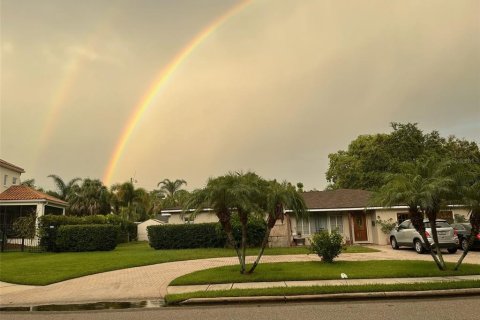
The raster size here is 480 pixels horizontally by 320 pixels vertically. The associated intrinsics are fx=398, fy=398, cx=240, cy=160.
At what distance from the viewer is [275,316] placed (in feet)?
25.7

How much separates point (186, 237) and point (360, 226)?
12404 millimetres

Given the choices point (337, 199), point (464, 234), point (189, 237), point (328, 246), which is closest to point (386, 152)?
point (337, 199)

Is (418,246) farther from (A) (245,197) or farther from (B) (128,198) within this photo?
(B) (128,198)

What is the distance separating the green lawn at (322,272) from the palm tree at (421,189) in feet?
2.94

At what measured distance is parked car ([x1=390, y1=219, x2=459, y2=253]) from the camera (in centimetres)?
1895

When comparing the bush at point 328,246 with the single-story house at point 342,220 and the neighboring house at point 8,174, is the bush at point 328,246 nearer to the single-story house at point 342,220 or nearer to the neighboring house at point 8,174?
the single-story house at point 342,220

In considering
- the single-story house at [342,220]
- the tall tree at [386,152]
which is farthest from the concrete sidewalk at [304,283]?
the tall tree at [386,152]

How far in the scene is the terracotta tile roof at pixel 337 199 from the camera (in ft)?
91.6

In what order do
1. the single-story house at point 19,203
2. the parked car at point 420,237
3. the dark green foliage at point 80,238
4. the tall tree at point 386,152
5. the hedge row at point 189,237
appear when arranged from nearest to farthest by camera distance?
the parked car at point 420,237 < the hedge row at point 189,237 < the dark green foliage at point 80,238 < the single-story house at point 19,203 < the tall tree at point 386,152

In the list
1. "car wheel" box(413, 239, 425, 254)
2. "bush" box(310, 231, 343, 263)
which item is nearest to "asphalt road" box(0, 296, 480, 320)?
"bush" box(310, 231, 343, 263)

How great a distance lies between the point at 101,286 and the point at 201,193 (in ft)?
13.8

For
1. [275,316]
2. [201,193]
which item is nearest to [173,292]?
[201,193]

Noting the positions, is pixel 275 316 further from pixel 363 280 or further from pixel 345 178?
pixel 345 178

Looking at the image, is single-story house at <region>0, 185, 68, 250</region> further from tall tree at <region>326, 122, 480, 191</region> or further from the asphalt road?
tall tree at <region>326, 122, 480, 191</region>
